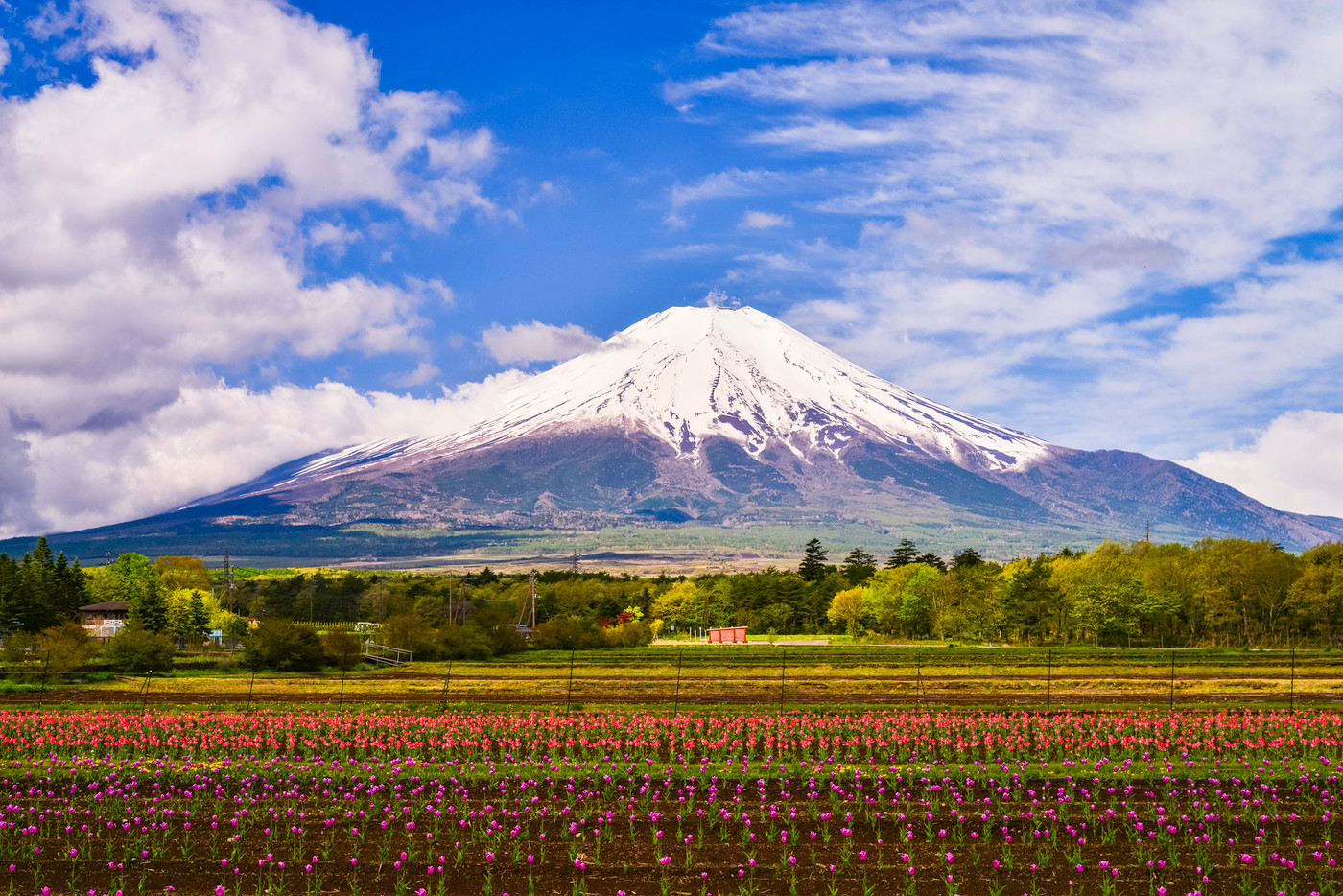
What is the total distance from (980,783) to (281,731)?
16.6m

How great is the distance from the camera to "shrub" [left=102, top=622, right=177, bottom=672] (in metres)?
50.5

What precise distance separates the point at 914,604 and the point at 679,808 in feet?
261

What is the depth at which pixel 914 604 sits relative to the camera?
3610 inches

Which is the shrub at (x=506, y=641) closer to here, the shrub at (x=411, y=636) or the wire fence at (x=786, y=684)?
the shrub at (x=411, y=636)

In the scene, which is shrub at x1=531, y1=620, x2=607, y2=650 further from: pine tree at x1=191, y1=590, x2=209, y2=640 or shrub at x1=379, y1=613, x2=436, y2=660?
pine tree at x1=191, y1=590, x2=209, y2=640

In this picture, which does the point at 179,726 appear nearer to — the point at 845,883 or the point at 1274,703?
the point at 845,883

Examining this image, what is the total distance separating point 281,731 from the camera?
78.6ft

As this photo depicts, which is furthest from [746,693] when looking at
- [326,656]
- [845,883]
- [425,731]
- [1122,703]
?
[326,656]

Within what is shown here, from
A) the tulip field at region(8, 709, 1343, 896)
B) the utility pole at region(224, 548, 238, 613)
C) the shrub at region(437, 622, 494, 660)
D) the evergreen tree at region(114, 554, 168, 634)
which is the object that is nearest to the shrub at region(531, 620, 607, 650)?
the shrub at region(437, 622, 494, 660)

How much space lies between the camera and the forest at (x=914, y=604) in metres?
73.3

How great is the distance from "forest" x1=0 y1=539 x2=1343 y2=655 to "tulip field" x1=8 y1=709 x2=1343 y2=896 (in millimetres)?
39009

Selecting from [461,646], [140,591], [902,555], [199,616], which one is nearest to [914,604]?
[461,646]

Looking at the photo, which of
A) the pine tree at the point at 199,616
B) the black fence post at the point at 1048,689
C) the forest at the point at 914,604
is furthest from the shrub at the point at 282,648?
the black fence post at the point at 1048,689

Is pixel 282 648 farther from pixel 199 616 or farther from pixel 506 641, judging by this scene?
pixel 199 616
